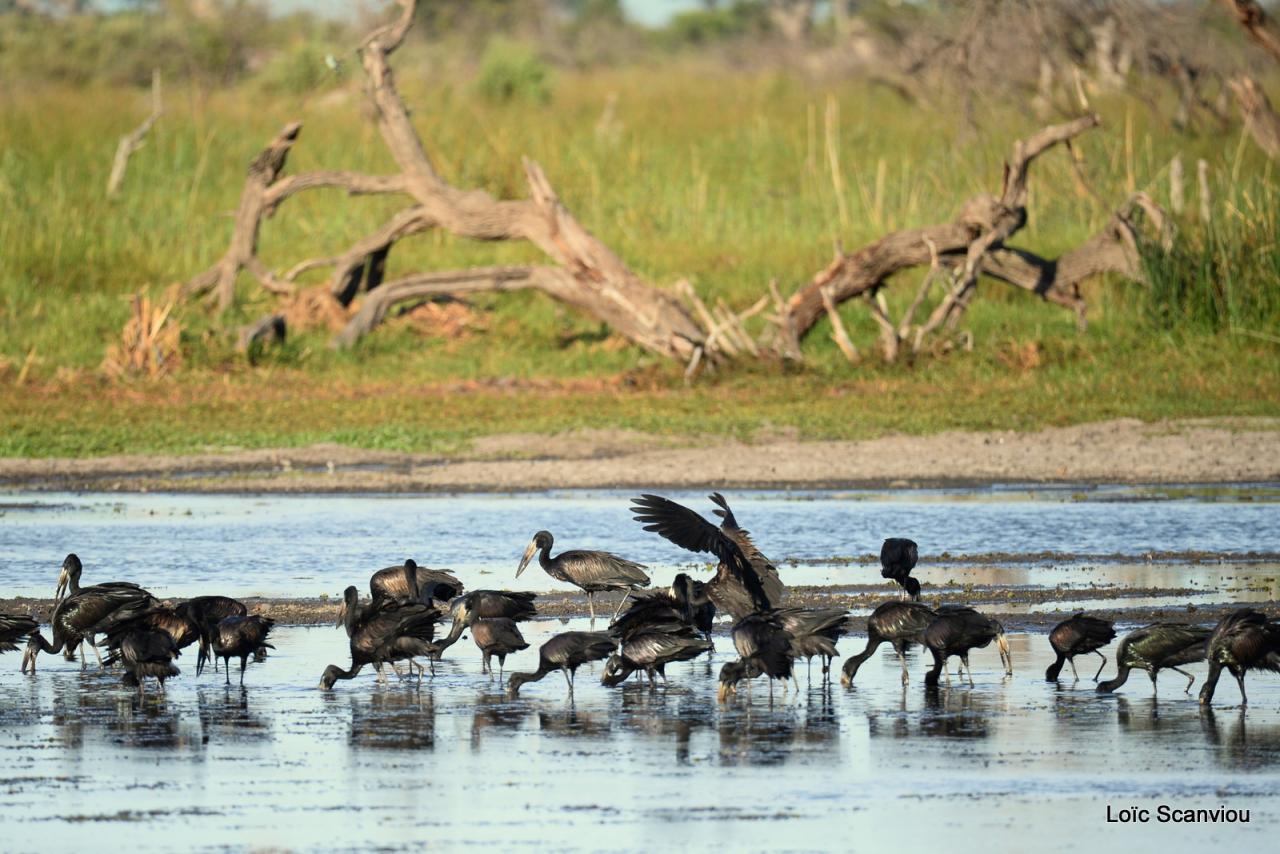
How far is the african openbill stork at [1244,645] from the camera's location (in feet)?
28.0

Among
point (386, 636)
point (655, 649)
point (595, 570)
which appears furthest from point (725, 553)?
point (386, 636)

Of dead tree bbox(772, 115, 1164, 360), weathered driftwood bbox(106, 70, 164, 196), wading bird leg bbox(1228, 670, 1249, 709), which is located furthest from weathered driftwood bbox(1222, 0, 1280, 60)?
weathered driftwood bbox(106, 70, 164, 196)

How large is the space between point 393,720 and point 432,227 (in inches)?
626

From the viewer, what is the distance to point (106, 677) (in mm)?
10000

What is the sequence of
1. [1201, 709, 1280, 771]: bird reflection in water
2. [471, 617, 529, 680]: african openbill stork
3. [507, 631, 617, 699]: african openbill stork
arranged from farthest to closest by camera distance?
1. [471, 617, 529, 680]: african openbill stork
2. [507, 631, 617, 699]: african openbill stork
3. [1201, 709, 1280, 771]: bird reflection in water

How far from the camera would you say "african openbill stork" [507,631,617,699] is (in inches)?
366

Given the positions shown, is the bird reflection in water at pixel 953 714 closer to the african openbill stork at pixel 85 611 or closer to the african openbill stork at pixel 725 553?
the african openbill stork at pixel 725 553

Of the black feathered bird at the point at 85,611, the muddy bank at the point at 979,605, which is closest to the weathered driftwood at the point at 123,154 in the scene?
the muddy bank at the point at 979,605

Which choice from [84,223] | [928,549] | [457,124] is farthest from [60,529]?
[457,124]

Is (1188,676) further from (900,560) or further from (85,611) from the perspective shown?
(85,611)

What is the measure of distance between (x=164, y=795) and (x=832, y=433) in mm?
12301

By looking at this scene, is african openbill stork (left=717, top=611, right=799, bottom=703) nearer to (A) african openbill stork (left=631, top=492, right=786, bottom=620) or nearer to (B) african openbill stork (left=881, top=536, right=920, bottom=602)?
(A) african openbill stork (left=631, top=492, right=786, bottom=620)

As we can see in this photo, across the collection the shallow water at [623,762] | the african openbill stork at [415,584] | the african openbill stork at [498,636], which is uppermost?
the african openbill stork at [415,584]

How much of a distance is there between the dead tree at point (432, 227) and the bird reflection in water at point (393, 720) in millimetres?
12966
